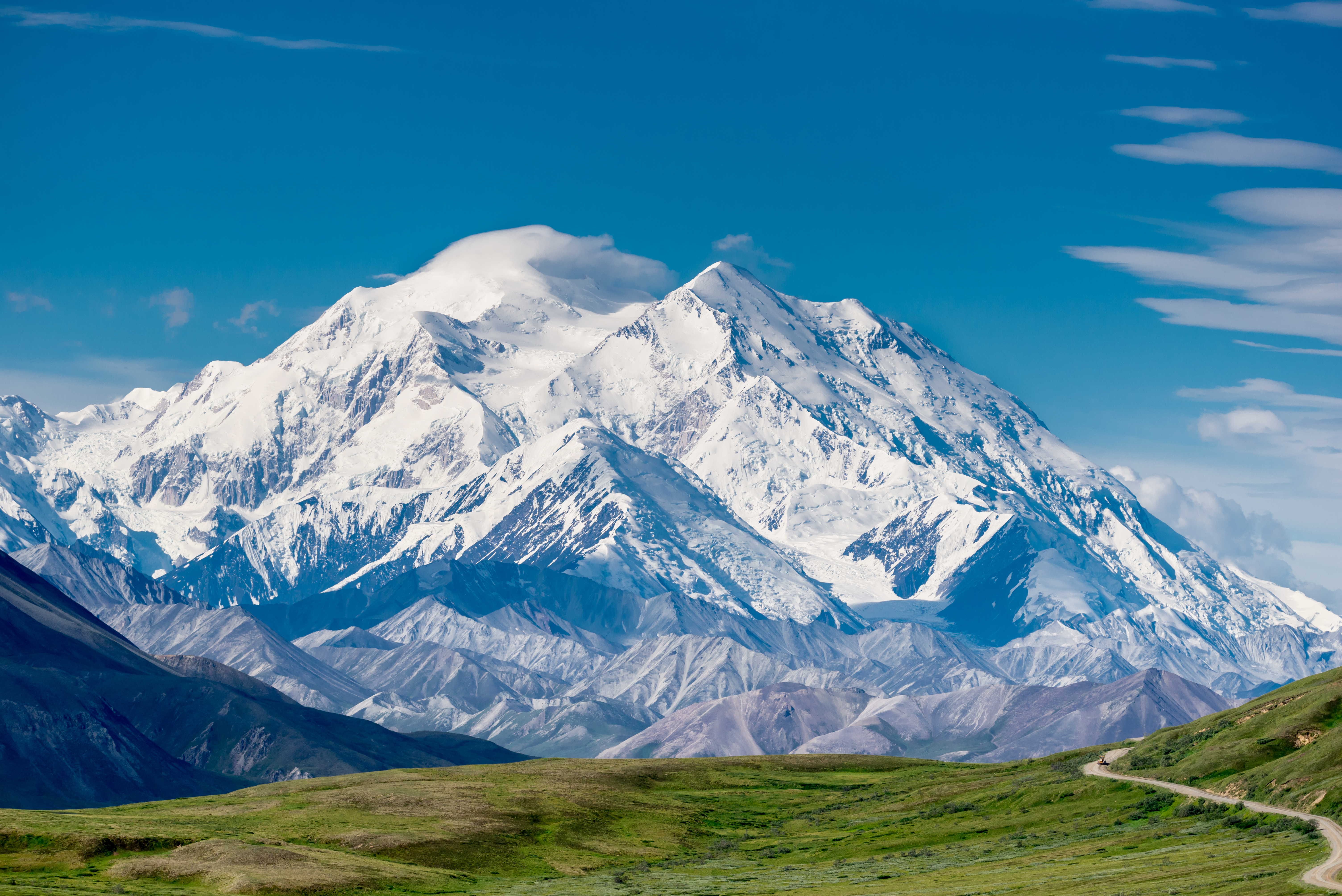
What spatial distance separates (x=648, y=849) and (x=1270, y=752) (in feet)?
221

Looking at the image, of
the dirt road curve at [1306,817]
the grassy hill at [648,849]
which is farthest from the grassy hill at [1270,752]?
the grassy hill at [648,849]

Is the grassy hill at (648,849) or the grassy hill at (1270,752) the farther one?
the grassy hill at (1270,752)

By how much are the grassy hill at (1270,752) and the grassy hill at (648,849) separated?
5310 millimetres

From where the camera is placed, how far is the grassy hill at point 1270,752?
443 ft

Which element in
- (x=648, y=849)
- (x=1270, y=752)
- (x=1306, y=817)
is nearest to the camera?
(x=1306, y=817)

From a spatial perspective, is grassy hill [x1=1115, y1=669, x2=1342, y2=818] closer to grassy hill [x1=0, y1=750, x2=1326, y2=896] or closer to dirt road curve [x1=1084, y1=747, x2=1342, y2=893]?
dirt road curve [x1=1084, y1=747, x2=1342, y2=893]

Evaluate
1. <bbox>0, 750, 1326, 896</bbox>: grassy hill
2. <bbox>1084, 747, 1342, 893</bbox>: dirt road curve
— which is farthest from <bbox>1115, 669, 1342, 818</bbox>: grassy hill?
<bbox>0, 750, 1326, 896</bbox>: grassy hill

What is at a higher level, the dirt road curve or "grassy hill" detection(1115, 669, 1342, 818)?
"grassy hill" detection(1115, 669, 1342, 818)

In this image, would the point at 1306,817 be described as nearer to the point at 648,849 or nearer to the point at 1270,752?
the point at 1270,752

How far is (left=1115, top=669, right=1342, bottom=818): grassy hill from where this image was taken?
443 ft

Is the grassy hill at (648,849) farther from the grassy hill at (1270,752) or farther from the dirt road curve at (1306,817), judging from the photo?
the grassy hill at (1270,752)

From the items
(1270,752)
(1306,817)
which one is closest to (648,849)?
(1270,752)

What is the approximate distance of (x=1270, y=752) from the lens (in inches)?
6166

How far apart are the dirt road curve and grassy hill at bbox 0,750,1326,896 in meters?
1.34
